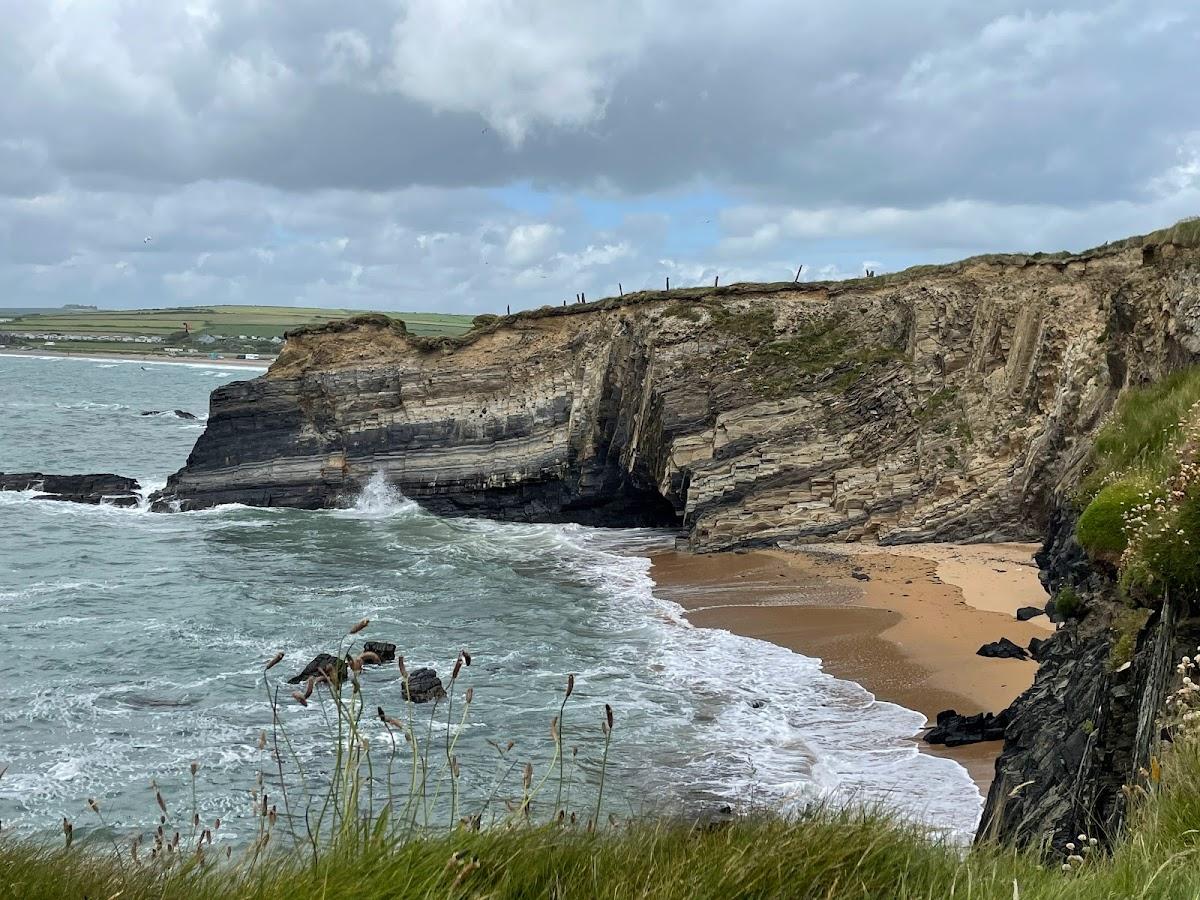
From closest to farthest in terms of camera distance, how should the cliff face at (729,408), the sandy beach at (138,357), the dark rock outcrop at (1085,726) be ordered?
1. the dark rock outcrop at (1085,726)
2. the cliff face at (729,408)
3. the sandy beach at (138,357)

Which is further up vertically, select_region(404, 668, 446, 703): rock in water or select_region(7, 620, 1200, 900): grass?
select_region(7, 620, 1200, 900): grass

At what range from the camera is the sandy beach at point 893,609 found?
17.5 m

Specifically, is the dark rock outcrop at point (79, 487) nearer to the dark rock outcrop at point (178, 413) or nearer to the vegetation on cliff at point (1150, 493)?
the vegetation on cliff at point (1150, 493)

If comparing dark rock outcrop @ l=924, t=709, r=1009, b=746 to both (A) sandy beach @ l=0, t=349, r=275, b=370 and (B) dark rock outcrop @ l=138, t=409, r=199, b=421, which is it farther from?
(A) sandy beach @ l=0, t=349, r=275, b=370

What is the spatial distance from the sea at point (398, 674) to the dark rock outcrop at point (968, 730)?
0.46 meters

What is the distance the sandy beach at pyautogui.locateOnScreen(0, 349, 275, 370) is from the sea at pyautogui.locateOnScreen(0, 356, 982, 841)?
124 meters

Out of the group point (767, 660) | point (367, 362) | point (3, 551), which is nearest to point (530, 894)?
point (767, 660)

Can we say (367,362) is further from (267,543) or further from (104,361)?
(104,361)

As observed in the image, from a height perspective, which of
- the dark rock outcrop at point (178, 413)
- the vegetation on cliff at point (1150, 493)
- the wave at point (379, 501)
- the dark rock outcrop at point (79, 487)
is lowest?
the dark rock outcrop at point (79, 487)

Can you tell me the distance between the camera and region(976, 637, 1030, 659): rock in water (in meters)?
18.4

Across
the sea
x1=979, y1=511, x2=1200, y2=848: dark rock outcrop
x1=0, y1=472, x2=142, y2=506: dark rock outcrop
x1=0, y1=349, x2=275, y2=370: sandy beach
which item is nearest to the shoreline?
x1=0, y1=349, x2=275, y2=370: sandy beach

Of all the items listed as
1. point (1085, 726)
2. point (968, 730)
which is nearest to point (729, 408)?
point (968, 730)

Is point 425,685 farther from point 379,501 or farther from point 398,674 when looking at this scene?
point 379,501

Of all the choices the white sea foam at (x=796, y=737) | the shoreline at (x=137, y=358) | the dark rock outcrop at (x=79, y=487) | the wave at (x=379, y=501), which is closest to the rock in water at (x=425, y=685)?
the white sea foam at (x=796, y=737)
